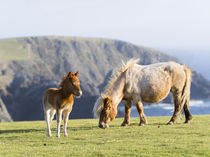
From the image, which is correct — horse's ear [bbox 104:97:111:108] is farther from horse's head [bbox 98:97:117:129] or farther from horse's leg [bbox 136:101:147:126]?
horse's leg [bbox 136:101:147:126]

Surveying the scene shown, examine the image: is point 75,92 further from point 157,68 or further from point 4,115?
point 4,115

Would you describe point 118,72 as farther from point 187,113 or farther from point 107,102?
point 187,113

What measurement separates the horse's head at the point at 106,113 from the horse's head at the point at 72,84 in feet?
7.91

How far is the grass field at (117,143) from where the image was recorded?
10305 mm

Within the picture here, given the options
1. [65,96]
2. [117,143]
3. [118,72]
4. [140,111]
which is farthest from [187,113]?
[65,96]

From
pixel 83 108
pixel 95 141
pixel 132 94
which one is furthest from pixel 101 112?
pixel 83 108

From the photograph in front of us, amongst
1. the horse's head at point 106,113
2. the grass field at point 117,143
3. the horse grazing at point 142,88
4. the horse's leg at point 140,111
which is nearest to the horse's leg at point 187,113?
the horse grazing at point 142,88

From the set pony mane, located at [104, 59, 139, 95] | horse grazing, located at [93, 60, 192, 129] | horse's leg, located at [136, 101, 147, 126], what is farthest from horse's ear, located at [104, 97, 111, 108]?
horse's leg, located at [136, 101, 147, 126]

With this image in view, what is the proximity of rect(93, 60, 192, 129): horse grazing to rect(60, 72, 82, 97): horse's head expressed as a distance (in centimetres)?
241

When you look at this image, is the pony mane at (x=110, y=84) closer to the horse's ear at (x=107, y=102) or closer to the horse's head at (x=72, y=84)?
the horse's ear at (x=107, y=102)

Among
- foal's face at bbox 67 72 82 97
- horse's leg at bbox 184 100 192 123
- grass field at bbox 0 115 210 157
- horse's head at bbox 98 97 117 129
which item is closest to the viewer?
grass field at bbox 0 115 210 157

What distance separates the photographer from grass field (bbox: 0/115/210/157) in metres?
10.3

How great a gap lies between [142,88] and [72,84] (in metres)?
4.70

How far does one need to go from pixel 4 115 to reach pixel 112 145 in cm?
17605
